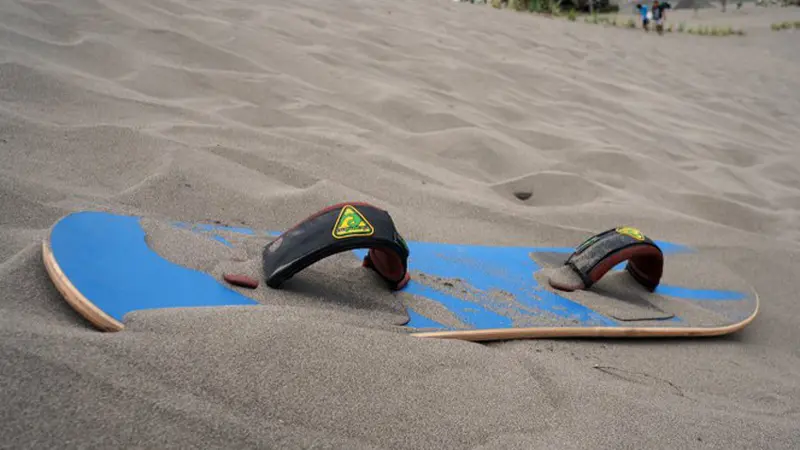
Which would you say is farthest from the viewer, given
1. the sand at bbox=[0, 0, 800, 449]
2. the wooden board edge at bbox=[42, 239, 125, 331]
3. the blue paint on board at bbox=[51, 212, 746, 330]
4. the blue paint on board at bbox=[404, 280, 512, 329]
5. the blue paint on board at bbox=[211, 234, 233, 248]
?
the blue paint on board at bbox=[211, 234, 233, 248]

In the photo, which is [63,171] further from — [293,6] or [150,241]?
[293,6]

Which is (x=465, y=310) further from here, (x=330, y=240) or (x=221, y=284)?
(x=221, y=284)

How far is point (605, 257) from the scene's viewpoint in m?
1.43

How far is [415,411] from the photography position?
84cm

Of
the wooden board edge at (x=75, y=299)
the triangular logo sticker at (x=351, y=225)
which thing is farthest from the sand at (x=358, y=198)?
the triangular logo sticker at (x=351, y=225)

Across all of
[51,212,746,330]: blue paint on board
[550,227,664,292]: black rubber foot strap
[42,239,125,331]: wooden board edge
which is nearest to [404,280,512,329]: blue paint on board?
[51,212,746,330]: blue paint on board

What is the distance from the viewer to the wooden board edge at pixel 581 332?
3.73 ft

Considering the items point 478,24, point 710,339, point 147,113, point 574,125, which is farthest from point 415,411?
point 478,24

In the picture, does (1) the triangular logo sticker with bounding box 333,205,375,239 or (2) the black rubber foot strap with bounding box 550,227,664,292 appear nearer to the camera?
(1) the triangular logo sticker with bounding box 333,205,375,239

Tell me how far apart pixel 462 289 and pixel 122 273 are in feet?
2.27

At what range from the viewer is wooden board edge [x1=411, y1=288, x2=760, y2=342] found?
1.14 metres

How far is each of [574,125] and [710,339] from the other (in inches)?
68.6

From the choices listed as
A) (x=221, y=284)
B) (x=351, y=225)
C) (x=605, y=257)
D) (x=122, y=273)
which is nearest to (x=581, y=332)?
(x=605, y=257)

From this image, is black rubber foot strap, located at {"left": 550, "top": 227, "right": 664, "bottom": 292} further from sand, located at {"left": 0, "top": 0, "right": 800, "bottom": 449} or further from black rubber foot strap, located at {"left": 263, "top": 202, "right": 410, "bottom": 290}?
black rubber foot strap, located at {"left": 263, "top": 202, "right": 410, "bottom": 290}
